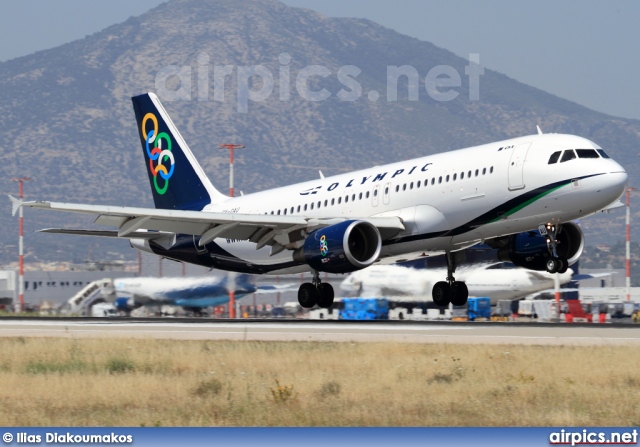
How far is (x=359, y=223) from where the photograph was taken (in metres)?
40.0

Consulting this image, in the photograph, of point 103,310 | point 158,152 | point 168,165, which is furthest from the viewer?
Answer: point 103,310

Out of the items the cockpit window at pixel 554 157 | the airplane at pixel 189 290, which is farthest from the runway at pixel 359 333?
the airplane at pixel 189 290

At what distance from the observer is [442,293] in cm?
4500

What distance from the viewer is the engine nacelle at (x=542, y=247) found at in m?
41.6

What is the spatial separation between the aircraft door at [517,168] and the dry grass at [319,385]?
870 centimetres

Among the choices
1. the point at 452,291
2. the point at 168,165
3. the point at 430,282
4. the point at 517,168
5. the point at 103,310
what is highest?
Result: the point at 168,165

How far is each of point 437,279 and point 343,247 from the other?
48.1ft

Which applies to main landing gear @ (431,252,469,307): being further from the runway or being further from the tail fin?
the tail fin

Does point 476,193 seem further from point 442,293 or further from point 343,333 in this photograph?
point 442,293

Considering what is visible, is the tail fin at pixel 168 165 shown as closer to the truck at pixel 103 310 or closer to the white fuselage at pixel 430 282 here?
the white fuselage at pixel 430 282

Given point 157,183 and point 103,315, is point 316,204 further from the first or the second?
point 103,315

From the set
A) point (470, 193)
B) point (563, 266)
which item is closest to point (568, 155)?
point (470, 193)

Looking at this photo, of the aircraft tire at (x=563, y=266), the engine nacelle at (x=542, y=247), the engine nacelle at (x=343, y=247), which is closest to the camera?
the engine nacelle at (x=343, y=247)

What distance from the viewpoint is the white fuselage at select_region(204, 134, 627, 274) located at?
36656mm
